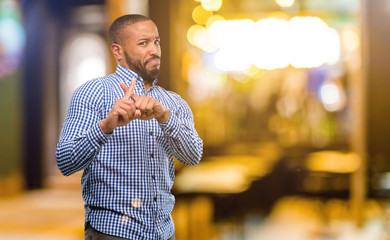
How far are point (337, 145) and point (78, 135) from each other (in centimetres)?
584

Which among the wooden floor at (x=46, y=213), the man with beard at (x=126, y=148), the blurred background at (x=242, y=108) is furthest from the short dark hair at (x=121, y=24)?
the wooden floor at (x=46, y=213)

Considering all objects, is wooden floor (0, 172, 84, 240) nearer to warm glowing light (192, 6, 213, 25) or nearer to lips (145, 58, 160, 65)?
warm glowing light (192, 6, 213, 25)

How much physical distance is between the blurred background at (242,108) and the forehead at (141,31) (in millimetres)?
2244

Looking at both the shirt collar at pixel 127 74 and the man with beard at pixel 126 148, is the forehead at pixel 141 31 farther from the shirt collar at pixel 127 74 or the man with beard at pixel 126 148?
the shirt collar at pixel 127 74

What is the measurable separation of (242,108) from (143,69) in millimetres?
6242

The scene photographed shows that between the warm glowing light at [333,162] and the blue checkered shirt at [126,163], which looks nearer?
the blue checkered shirt at [126,163]

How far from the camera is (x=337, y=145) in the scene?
6633 mm

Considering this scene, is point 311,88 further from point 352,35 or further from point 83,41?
point 83,41

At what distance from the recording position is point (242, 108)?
7500mm

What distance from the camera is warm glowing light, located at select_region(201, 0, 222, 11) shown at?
5.92m

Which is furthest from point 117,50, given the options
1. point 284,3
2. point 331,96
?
point 331,96

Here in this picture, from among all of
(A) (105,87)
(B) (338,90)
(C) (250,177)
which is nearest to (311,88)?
(B) (338,90)

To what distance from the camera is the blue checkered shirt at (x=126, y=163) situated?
51.0 inches

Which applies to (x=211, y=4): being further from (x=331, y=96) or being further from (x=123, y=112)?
(x=123, y=112)
